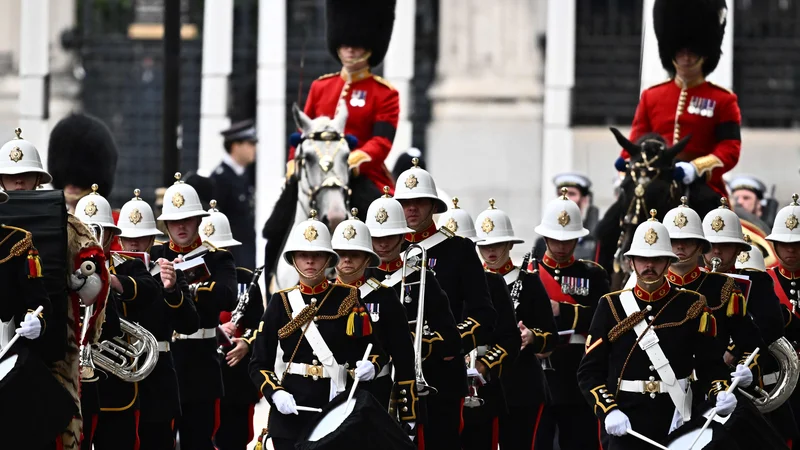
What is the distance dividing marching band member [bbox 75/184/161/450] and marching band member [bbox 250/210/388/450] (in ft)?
3.67

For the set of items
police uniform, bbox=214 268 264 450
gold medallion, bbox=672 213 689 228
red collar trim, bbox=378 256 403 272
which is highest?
gold medallion, bbox=672 213 689 228

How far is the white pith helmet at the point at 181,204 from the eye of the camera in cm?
1151

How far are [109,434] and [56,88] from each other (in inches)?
656

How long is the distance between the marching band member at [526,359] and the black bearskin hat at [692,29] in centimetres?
321

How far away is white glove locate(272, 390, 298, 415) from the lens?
368 inches

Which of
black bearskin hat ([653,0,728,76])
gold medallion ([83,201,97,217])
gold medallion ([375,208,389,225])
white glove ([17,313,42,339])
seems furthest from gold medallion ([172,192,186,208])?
black bearskin hat ([653,0,728,76])

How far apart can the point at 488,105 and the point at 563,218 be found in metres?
13.5

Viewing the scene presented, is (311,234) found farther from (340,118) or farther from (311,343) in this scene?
(340,118)

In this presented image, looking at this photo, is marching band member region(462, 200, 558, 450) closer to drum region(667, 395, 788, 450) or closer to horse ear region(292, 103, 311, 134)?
drum region(667, 395, 788, 450)

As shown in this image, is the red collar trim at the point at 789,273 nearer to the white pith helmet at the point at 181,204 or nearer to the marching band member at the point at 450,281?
the marching band member at the point at 450,281

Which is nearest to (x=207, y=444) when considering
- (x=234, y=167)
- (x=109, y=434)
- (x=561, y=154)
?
(x=109, y=434)

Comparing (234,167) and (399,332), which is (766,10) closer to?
(234,167)

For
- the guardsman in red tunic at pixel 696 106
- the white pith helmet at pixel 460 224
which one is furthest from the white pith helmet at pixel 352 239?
the guardsman in red tunic at pixel 696 106

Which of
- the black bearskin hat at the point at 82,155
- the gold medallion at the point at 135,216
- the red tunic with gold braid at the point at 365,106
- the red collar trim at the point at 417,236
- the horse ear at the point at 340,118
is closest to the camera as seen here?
the red collar trim at the point at 417,236
